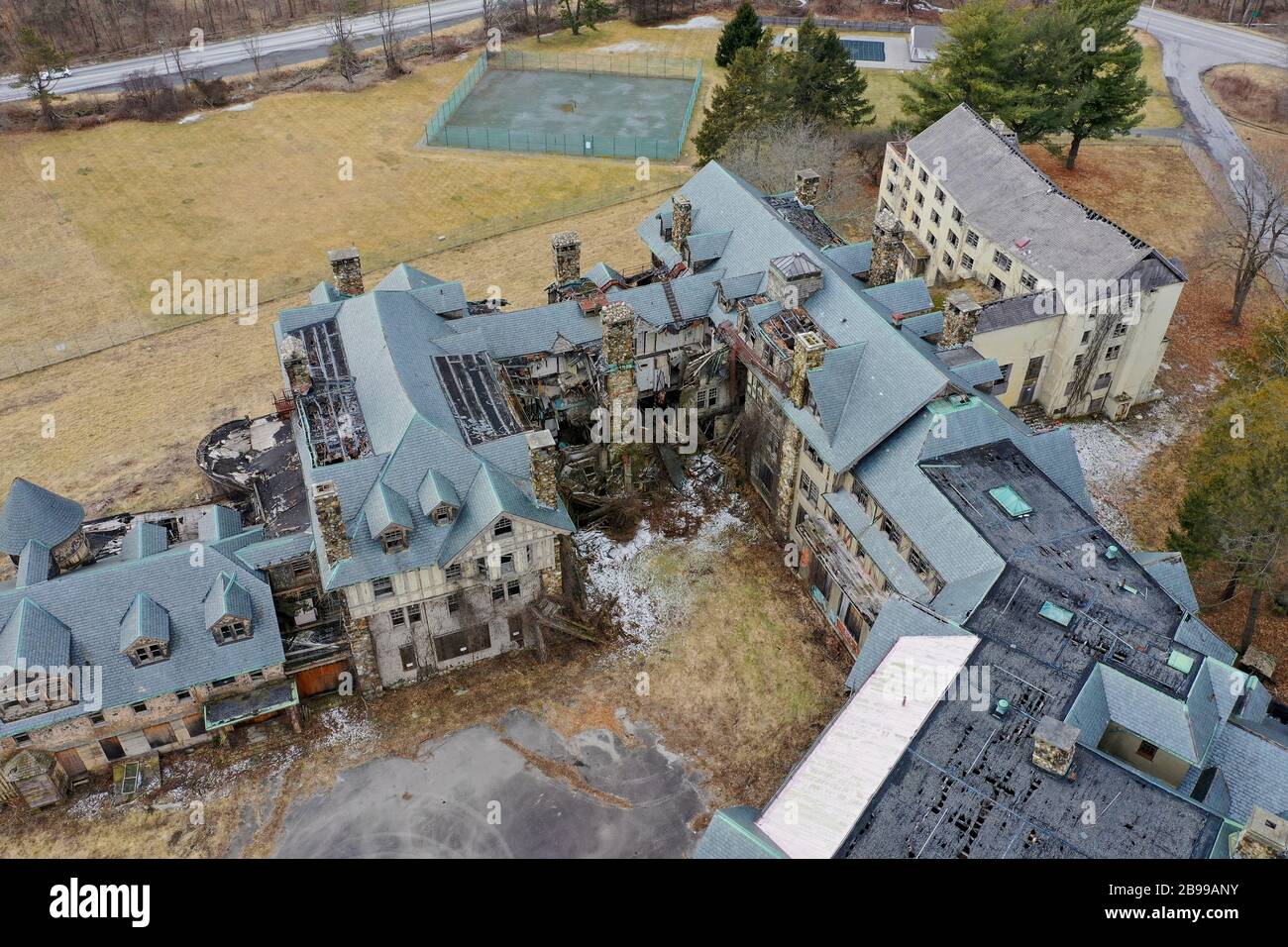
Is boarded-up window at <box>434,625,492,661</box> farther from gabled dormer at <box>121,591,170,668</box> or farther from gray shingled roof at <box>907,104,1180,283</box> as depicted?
gray shingled roof at <box>907,104,1180,283</box>

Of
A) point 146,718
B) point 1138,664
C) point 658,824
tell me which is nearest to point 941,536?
point 1138,664

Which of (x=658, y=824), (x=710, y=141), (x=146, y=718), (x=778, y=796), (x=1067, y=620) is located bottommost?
(x=658, y=824)

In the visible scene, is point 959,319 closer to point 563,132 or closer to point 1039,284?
point 1039,284

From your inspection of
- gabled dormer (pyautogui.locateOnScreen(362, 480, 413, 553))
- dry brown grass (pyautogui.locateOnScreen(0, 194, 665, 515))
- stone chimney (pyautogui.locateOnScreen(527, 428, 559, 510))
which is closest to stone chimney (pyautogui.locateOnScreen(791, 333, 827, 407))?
stone chimney (pyautogui.locateOnScreen(527, 428, 559, 510))

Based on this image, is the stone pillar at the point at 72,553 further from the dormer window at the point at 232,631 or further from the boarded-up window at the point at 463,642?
the boarded-up window at the point at 463,642

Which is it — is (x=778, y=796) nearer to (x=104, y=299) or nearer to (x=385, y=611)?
(x=385, y=611)

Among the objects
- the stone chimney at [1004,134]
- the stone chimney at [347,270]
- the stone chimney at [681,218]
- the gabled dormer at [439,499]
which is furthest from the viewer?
the stone chimney at [1004,134]

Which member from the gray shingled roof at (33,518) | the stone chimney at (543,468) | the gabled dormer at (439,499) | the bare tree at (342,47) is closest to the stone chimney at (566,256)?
the stone chimney at (543,468)
